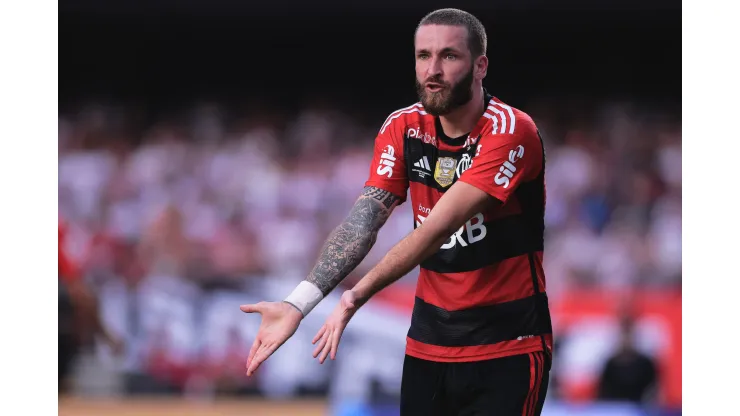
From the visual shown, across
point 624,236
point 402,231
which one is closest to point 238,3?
point 402,231

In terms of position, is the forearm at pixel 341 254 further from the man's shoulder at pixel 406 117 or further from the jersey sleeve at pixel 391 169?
the man's shoulder at pixel 406 117

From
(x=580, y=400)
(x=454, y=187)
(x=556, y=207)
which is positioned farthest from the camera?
(x=556, y=207)

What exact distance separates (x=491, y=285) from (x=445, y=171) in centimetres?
53

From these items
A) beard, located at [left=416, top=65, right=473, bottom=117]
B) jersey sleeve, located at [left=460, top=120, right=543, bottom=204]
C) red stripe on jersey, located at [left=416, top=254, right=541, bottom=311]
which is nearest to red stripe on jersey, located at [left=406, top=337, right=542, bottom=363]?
red stripe on jersey, located at [left=416, top=254, right=541, bottom=311]

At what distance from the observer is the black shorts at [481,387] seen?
3.89m

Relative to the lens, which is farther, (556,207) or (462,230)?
(556,207)

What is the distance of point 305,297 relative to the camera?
3.89 m

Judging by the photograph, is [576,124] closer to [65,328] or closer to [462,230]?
[65,328]

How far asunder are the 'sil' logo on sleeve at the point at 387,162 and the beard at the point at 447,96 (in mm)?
317

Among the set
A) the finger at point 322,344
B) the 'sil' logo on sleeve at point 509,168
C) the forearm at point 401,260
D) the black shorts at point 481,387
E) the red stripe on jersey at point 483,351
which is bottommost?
the black shorts at point 481,387

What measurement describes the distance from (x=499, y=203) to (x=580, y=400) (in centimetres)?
615

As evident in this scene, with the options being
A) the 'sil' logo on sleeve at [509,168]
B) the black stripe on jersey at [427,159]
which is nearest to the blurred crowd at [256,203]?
the black stripe on jersey at [427,159]

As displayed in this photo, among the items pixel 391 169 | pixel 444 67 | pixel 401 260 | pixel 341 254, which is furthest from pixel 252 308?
pixel 444 67

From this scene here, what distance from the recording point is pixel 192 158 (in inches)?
417
